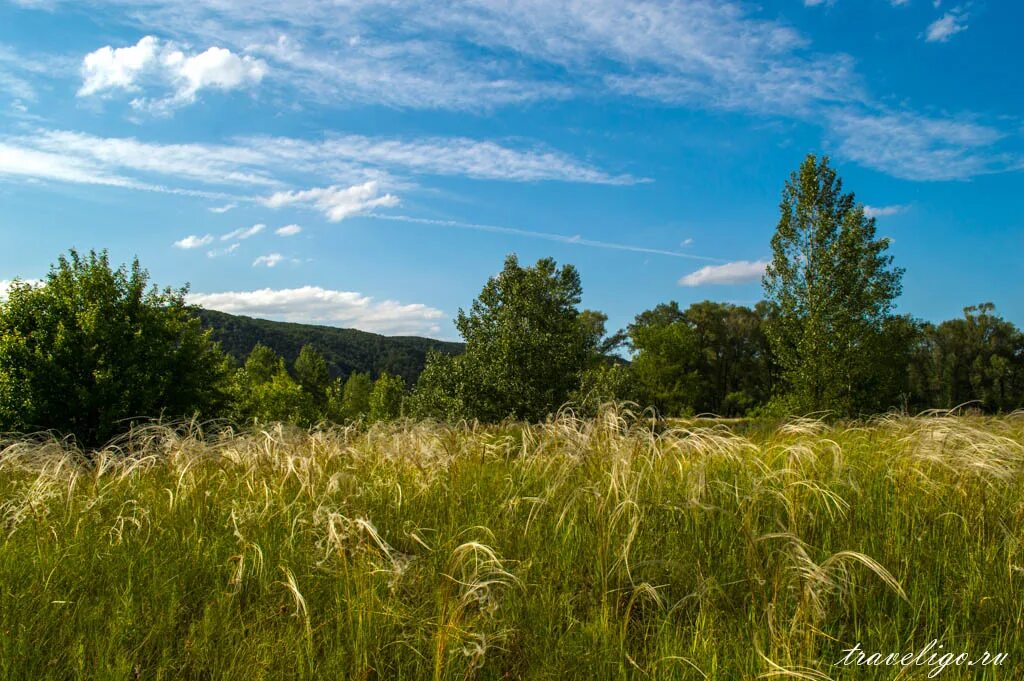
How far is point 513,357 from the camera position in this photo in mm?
25766

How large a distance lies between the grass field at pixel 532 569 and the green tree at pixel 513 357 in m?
19.4

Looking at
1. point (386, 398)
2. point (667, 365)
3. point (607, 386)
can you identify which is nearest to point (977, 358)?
point (667, 365)

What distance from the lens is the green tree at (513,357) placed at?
25688mm

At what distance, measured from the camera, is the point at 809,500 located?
4.53 meters

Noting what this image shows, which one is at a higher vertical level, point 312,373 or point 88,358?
point 88,358

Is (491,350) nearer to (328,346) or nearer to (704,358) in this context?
(704,358)

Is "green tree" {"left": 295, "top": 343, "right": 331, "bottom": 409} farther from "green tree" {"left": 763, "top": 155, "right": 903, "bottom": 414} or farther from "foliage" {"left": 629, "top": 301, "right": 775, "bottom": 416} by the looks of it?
"green tree" {"left": 763, "top": 155, "right": 903, "bottom": 414}

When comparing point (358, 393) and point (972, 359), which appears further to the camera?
point (358, 393)

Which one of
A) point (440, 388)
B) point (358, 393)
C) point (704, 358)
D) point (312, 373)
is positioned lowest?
point (358, 393)

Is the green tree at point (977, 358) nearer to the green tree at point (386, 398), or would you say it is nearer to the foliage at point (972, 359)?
the foliage at point (972, 359)

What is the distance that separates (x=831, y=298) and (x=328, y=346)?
171 metres

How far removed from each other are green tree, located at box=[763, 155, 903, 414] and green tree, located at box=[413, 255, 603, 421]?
10.7 meters

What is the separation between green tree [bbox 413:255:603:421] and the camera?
Result: 2569cm

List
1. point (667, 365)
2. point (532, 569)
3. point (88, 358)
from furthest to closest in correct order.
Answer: point (667, 365), point (88, 358), point (532, 569)
